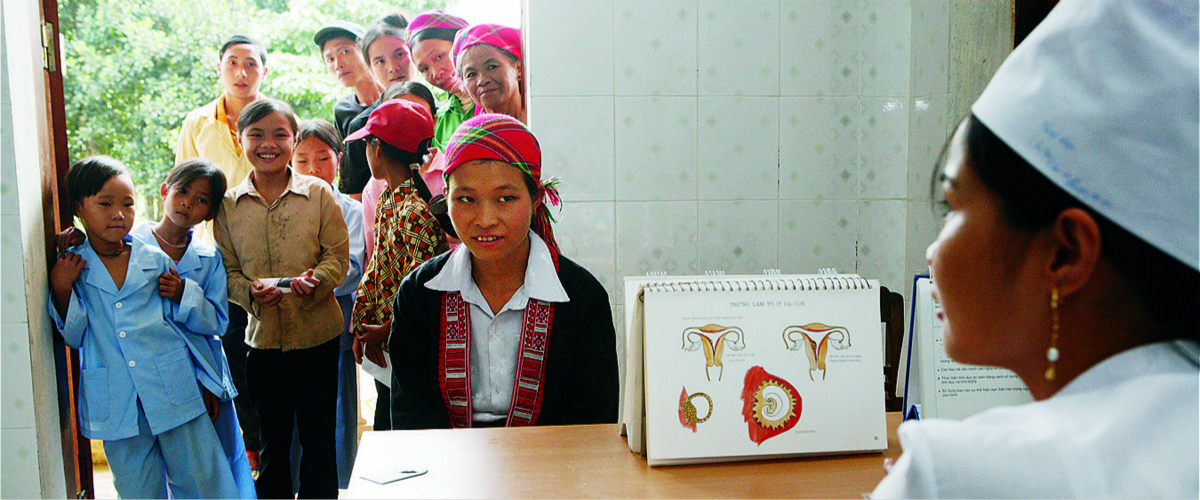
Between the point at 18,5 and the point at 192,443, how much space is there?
4.39ft

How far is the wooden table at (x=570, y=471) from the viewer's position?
3.53 feet

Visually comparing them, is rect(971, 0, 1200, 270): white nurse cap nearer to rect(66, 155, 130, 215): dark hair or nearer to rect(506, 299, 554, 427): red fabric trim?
rect(506, 299, 554, 427): red fabric trim

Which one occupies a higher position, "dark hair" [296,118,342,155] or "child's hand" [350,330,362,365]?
"dark hair" [296,118,342,155]

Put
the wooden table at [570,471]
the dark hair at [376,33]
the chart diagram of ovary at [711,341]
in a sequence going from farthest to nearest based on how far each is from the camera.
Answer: the dark hair at [376,33]
the chart diagram of ovary at [711,341]
the wooden table at [570,471]

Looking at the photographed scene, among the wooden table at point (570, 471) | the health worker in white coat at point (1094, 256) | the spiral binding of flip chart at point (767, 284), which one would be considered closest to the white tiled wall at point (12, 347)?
the wooden table at point (570, 471)

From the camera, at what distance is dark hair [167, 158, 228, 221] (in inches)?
94.0

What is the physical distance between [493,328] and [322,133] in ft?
4.01

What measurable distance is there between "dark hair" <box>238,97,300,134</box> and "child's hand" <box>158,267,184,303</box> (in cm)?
51

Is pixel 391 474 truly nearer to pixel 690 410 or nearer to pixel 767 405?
pixel 690 410

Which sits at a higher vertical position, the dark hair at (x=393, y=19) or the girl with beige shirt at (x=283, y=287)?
the dark hair at (x=393, y=19)

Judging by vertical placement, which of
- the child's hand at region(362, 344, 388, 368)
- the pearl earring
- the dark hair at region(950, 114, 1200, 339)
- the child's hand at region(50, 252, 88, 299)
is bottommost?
the child's hand at region(362, 344, 388, 368)

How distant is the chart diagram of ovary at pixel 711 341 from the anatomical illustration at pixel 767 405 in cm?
5

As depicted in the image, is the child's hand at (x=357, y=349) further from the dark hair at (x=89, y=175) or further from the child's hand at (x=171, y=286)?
the dark hair at (x=89, y=175)

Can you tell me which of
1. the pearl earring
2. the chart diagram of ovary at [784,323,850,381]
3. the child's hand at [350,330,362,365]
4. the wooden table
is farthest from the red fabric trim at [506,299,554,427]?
the pearl earring
